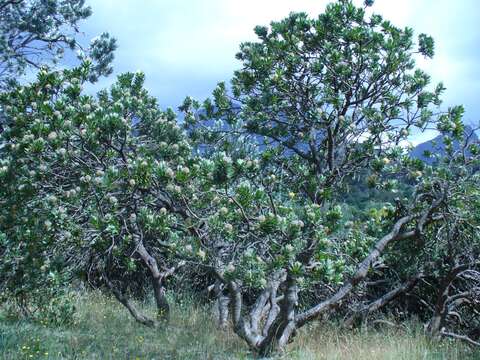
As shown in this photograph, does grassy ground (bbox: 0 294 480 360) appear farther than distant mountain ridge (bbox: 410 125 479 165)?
No

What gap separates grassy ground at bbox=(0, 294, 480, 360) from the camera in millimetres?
5348

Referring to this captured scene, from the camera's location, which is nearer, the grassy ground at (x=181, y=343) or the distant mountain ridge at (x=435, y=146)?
the grassy ground at (x=181, y=343)

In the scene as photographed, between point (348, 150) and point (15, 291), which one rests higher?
point (348, 150)

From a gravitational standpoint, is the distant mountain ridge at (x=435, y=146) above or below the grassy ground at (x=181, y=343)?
above

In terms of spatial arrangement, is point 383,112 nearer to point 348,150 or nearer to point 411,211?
point 348,150

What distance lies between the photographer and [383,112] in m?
6.59

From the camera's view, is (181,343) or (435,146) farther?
(435,146)

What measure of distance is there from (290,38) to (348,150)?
1568 mm

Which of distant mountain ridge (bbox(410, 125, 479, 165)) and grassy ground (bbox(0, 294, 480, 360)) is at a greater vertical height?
distant mountain ridge (bbox(410, 125, 479, 165))

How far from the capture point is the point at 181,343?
6.15m

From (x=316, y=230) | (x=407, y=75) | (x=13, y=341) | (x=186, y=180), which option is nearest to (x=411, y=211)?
(x=407, y=75)

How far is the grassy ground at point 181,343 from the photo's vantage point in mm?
5348

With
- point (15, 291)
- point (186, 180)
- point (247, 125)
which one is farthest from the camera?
point (247, 125)

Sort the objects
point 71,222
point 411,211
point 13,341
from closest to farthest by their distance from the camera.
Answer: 1. point 71,222
2. point 13,341
3. point 411,211
